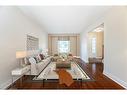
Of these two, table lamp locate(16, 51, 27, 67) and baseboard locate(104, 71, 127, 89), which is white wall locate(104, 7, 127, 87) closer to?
→ baseboard locate(104, 71, 127, 89)

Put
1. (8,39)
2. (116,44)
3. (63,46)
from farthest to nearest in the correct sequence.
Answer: (63,46)
(116,44)
(8,39)

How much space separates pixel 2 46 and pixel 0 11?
101 cm

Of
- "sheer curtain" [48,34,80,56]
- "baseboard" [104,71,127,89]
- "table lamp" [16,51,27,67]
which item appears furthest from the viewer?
"sheer curtain" [48,34,80,56]

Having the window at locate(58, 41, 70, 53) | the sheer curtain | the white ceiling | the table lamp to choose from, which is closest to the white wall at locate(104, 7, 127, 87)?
the white ceiling

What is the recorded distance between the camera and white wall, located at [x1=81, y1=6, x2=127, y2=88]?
4.52 m

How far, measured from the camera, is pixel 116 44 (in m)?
5.12

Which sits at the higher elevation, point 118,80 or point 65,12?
point 65,12

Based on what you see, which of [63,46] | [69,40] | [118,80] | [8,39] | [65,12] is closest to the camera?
[8,39]

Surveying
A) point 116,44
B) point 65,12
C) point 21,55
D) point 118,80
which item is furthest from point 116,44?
point 21,55

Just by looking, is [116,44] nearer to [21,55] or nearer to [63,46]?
[21,55]

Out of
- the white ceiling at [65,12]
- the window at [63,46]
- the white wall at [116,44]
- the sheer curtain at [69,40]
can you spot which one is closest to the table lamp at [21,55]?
the white ceiling at [65,12]

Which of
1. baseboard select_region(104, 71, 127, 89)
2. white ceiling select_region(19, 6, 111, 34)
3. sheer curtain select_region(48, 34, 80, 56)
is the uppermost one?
white ceiling select_region(19, 6, 111, 34)
